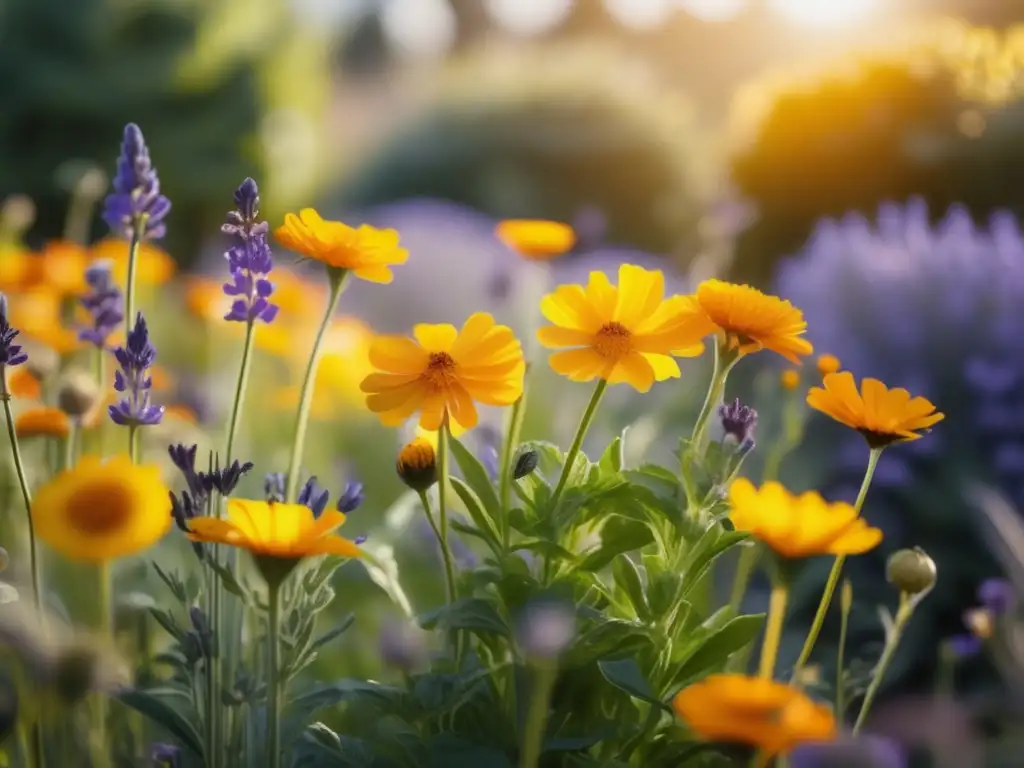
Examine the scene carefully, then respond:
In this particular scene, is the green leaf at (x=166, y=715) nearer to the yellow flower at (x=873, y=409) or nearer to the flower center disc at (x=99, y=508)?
the flower center disc at (x=99, y=508)

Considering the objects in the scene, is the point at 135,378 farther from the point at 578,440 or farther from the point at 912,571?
the point at 912,571

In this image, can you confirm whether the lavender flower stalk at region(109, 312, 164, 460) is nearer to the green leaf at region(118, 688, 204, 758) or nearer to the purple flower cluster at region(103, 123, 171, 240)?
the purple flower cluster at region(103, 123, 171, 240)

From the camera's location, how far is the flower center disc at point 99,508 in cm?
93

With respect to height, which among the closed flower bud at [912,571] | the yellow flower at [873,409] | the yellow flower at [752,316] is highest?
the yellow flower at [752,316]

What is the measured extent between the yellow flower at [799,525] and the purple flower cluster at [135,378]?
0.67m

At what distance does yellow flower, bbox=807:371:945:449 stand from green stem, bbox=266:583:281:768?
563 millimetres

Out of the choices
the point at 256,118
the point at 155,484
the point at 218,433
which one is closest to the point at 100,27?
the point at 256,118

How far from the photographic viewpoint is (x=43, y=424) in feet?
4.81

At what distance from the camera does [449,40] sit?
87.2 ft

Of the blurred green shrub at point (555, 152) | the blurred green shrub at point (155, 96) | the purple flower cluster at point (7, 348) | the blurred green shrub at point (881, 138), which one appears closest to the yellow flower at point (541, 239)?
the purple flower cluster at point (7, 348)

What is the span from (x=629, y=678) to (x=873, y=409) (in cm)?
38

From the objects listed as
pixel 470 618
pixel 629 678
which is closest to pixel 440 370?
pixel 470 618

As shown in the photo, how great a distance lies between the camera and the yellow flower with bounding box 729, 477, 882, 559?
0.93 metres

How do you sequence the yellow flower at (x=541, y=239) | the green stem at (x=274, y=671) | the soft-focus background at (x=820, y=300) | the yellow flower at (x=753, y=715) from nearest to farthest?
the yellow flower at (x=753, y=715) < the green stem at (x=274, y=671) < the yellow flower at (x=541, y=239) < the soft-focus background at (x=820, y=300)
